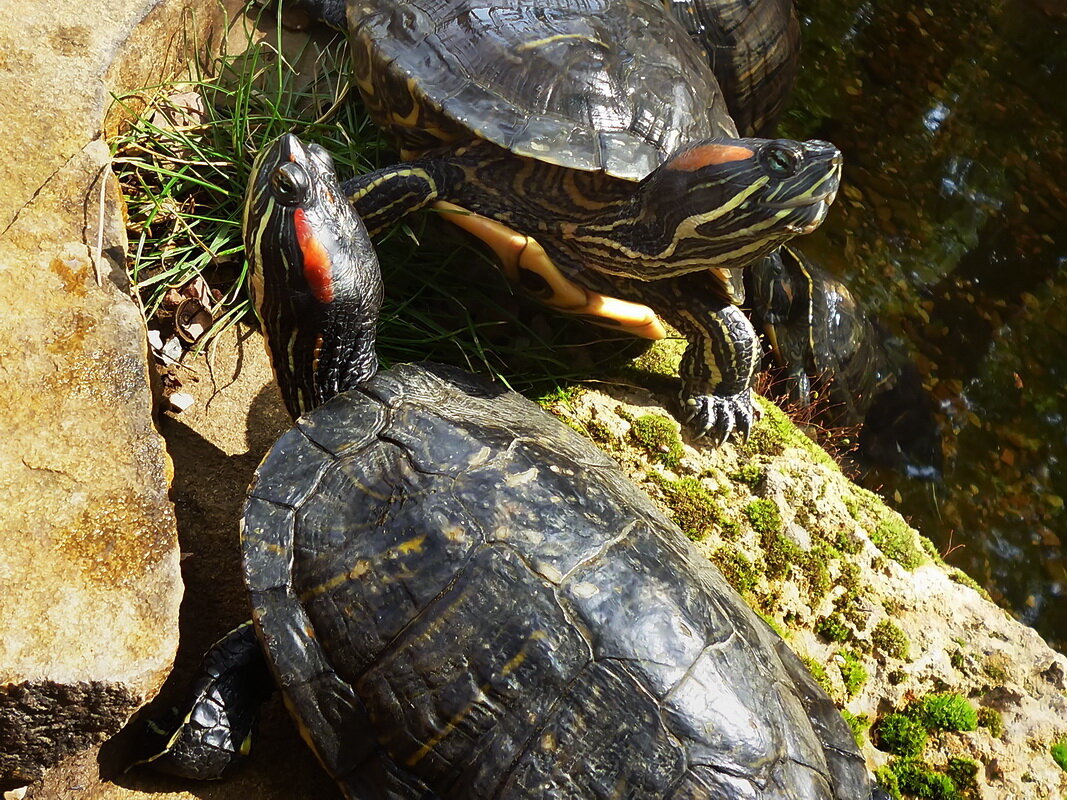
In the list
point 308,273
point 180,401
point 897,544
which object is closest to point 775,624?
point 897,544

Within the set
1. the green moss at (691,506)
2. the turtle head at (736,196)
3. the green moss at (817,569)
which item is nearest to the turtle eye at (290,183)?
the turtle head at (736,196)

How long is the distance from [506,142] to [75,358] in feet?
5.18

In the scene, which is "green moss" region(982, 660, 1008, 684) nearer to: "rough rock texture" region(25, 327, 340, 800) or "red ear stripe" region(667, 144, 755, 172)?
"red ear stripe" region(667, 144, 755, 172)

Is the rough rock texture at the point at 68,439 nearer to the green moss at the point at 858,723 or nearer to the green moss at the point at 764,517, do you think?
the green moss at the point at 764,517

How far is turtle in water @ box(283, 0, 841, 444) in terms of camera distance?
2920 millimetres

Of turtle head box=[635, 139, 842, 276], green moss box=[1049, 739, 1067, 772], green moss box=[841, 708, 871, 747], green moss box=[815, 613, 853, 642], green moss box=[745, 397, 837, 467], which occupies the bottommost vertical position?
green moss box=[841, 708, 871, 747]

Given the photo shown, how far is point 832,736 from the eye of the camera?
2.43m

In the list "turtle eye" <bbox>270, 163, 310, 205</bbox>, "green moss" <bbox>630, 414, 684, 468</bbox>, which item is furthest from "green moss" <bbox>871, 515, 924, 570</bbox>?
"turtle eye" <bbox>270, 163, 310, 205</bbox>

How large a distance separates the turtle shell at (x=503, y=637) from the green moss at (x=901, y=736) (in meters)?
0.56

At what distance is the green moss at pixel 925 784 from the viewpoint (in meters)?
2.77

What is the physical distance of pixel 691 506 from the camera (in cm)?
321

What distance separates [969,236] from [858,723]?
445cm

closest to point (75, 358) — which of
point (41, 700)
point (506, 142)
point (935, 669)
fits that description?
point (41, 700)

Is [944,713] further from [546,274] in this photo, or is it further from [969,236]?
[969,236]
